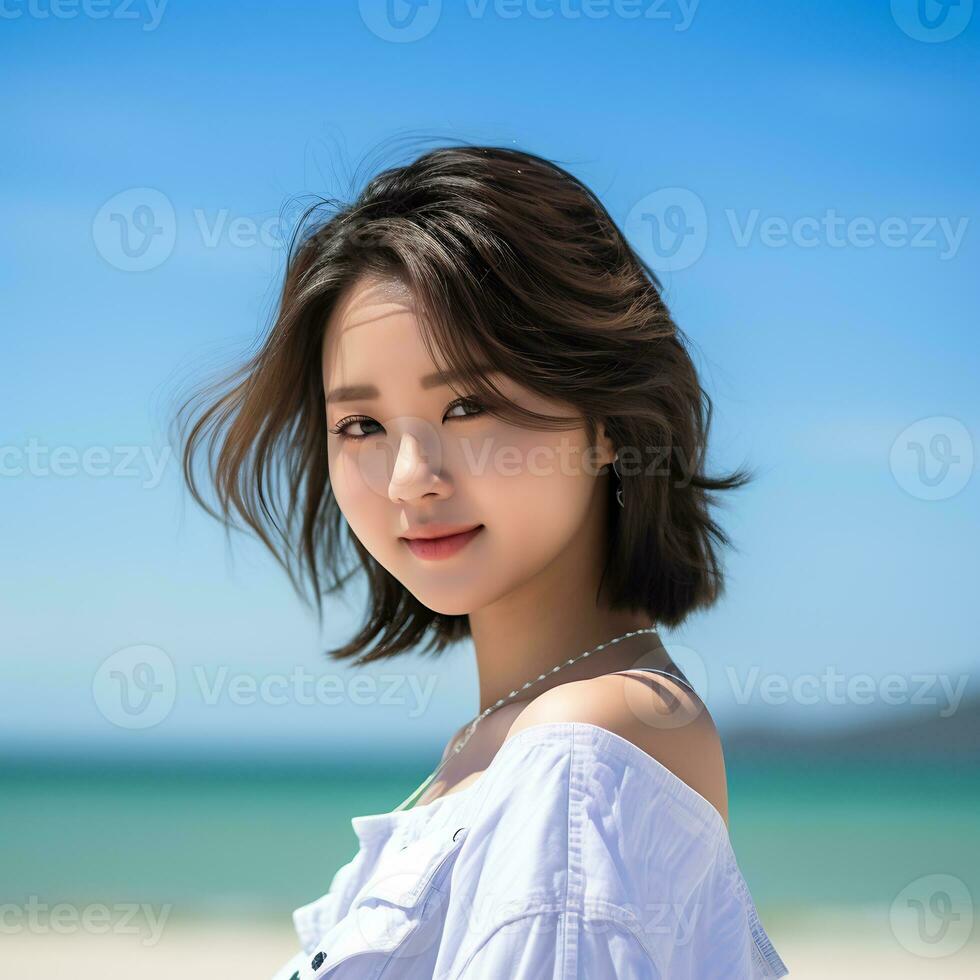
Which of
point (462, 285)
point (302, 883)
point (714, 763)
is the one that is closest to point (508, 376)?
point (462, 285)

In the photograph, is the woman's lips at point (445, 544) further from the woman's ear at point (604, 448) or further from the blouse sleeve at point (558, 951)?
the blouse sleeve at point (558, 951)

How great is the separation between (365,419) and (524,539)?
0.29 m

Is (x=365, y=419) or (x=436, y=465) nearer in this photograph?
(x=436, y=465)

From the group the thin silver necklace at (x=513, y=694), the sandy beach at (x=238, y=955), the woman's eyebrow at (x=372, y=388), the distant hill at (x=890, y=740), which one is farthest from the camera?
the distant hill at (x=890, y=740)

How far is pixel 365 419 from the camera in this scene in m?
1.63

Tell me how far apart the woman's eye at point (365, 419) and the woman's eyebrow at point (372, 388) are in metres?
0.03

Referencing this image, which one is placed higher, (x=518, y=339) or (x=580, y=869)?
A: (x=518, y=339)

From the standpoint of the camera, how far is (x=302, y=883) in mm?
8102

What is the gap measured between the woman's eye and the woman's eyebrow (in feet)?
0.10

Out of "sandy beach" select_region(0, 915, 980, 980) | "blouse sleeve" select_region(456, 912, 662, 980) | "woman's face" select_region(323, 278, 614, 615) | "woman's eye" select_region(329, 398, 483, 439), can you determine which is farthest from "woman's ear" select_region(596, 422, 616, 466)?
"sandy beach" select_region(0, 915, 980, 980)

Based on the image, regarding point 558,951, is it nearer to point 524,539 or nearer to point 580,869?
point 580,869

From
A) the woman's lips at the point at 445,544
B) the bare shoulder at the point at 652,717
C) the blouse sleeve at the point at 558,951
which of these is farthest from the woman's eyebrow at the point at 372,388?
the blouse sleeve at the point at 558,951

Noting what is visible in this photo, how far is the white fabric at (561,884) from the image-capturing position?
1185 millimetres

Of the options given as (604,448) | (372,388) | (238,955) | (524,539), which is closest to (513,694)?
(524,539)
